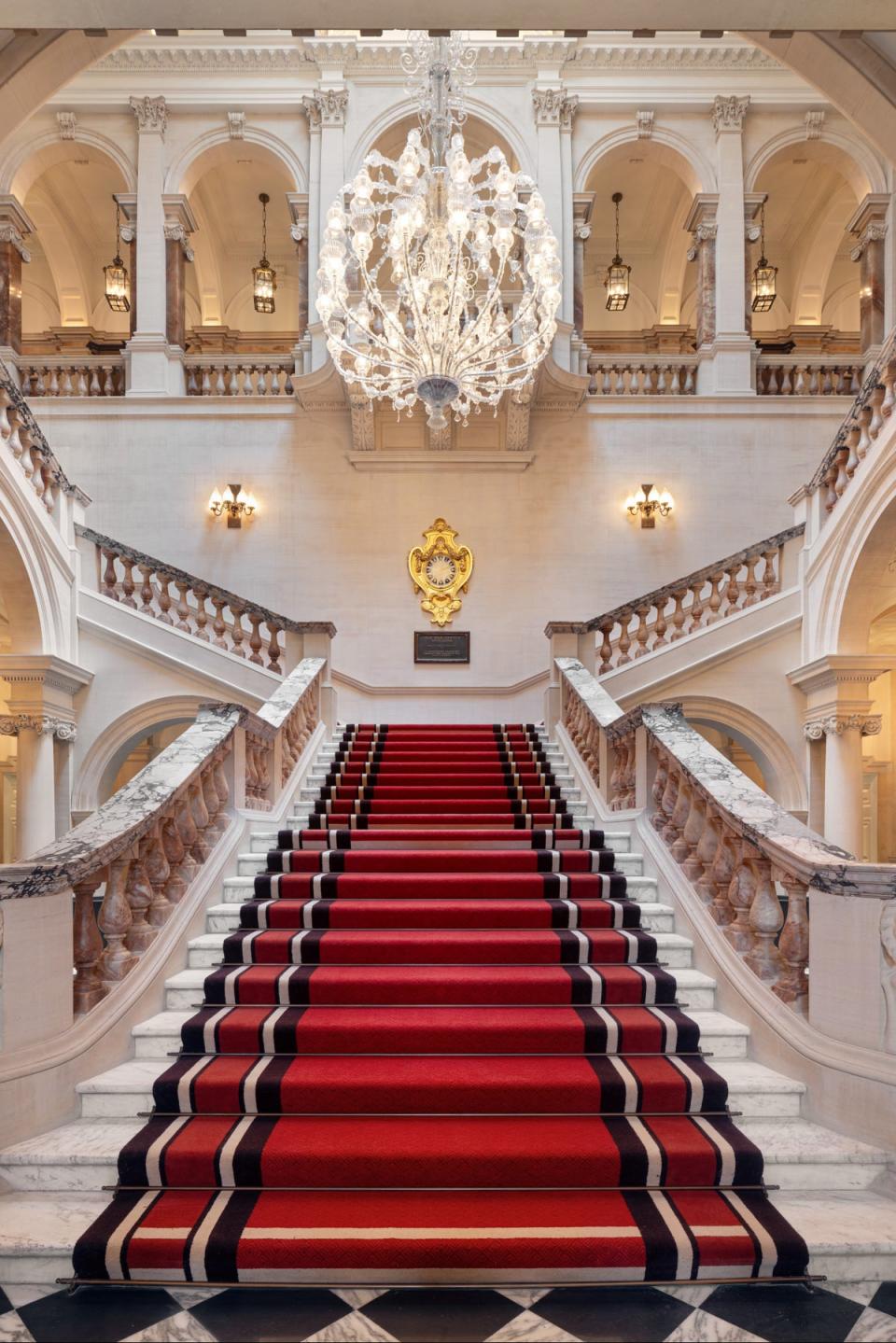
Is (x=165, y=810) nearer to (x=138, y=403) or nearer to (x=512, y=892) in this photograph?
(x=512, y=892)

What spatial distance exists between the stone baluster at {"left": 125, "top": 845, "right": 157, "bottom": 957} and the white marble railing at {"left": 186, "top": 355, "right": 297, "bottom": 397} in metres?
9.11

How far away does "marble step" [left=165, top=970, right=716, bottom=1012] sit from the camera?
3.77 m

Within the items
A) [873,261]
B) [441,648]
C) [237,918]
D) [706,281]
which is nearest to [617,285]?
[706,281]

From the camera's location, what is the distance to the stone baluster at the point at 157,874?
3.94 metres

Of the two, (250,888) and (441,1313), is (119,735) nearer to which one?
(250,888)

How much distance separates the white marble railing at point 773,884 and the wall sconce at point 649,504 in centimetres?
688

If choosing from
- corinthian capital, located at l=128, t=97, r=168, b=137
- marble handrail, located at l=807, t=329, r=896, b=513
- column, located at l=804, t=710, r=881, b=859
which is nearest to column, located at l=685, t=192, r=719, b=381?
marble handrail, located at l=807, t=329, r=896, b=513

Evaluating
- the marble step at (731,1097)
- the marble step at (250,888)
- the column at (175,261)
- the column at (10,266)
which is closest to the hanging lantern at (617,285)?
the column at (175,261)

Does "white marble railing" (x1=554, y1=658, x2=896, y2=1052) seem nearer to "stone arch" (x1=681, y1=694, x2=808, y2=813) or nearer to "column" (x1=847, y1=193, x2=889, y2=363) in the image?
"stone arch" (x1=681, y1=694, x2=808, y2=813)

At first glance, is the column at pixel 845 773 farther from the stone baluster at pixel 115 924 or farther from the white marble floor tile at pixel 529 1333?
the white marble floor tile at pixel 529 1333

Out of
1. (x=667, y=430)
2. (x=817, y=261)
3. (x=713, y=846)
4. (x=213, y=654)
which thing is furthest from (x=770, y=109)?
(x=713, y=846)

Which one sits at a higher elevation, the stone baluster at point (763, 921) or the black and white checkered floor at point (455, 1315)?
the stone baluster at point (763, 921)

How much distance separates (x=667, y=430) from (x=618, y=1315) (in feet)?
35.4

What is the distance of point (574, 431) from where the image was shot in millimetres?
11797
